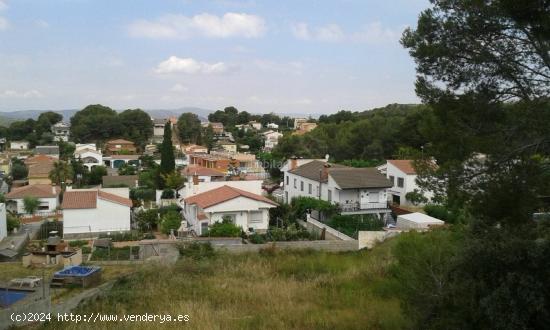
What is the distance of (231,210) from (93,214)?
767cm

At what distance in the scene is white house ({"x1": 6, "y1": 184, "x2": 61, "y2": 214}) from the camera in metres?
34.4

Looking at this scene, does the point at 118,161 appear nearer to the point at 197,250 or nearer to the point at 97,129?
the point at 97,129

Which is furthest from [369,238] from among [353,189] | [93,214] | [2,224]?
[2,224]

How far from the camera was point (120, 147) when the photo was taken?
75062 millimetres

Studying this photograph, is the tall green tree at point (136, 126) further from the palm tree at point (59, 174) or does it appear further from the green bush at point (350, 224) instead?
the green bush at point (350, 224)

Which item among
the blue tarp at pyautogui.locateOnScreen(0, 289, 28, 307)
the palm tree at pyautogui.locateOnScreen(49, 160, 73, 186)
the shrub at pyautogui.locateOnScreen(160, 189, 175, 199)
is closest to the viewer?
the blue tarp at pyautogui.locateOnScreen(0, 289, 28, 307)

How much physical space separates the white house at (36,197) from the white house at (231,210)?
14.9 metres

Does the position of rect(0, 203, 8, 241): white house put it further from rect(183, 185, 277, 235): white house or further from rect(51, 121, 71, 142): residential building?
rect(51, 121, 71, 142): residential building

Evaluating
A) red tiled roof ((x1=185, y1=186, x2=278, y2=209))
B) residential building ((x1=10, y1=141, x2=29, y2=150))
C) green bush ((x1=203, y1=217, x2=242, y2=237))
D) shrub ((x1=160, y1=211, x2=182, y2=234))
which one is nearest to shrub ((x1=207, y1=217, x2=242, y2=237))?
green bush ((x1=203, y1=217, x2=242, y2=237))

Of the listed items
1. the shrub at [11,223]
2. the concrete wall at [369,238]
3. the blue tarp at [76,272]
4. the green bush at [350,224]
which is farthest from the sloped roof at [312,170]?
the shrub at [11,223]

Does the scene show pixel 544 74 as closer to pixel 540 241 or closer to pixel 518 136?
pixel 518 136

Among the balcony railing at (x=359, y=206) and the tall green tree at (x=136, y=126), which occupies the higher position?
the tall green tree at (x=136, y=126)

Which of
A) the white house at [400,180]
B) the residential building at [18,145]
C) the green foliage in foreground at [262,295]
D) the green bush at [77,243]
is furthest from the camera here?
the residential building at [18,145]

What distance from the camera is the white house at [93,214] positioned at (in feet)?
83.1
